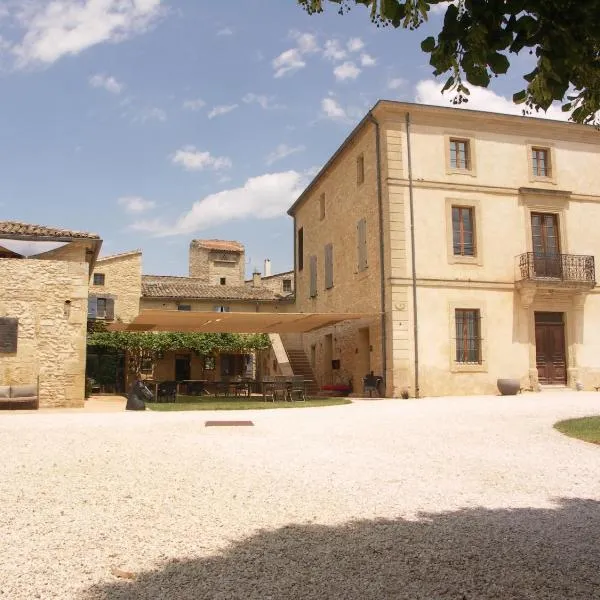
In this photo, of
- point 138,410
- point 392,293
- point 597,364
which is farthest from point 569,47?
point 597,364

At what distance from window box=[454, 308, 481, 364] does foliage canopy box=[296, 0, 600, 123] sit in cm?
1416

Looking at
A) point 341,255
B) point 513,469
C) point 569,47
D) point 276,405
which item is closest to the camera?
point 569,47

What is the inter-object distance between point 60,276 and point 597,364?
1430cm

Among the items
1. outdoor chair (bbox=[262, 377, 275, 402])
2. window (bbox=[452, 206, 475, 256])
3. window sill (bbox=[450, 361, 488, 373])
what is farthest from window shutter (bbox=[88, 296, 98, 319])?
window sill (bbox=[450, 361, 488, 373])

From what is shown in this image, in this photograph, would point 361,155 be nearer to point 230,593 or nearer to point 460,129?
point 460,129

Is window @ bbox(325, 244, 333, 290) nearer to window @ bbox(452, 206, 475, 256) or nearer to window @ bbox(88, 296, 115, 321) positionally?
window @ bbox(452, 206, 475, 256)

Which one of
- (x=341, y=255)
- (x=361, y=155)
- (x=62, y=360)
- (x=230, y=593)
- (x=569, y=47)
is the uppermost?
(x=361, y=155)

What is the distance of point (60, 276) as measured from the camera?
13.2 m

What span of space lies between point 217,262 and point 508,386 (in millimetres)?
22541

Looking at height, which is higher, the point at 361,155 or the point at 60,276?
the point at 361,155

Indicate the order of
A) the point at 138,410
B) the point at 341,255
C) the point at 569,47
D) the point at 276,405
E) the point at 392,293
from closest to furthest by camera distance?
1. the point at 569,47
2. the point at 138,410
3. the point at 276,405
4. the point at 392,293
5. the point at 341,255

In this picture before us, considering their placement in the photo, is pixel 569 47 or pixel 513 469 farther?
pixel 513 469

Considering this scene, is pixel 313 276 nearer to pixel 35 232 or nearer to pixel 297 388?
pixel 297 388

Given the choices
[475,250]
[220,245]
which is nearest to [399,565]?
[475,250]
